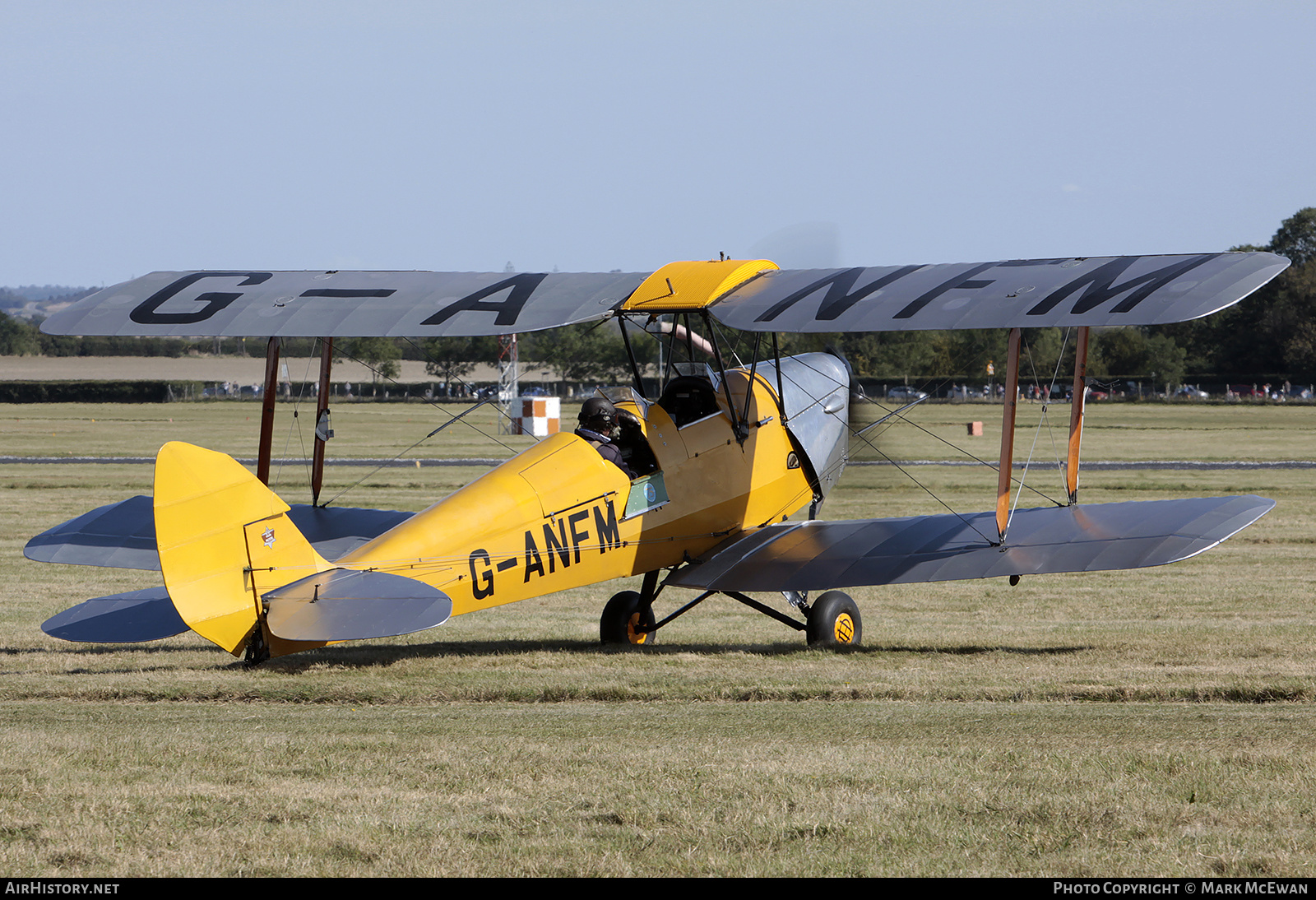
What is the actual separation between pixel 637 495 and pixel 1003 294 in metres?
2.93

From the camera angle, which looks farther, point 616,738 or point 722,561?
point 722,561

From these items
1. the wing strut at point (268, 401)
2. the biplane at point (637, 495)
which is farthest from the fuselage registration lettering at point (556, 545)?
the wing strut at point (268, 401)

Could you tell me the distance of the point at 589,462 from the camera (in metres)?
9.33

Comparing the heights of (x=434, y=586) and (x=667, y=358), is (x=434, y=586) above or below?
below

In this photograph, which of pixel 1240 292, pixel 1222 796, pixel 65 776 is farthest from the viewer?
pixel 1240 292

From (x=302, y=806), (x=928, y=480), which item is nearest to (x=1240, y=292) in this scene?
(x=302, y=806)

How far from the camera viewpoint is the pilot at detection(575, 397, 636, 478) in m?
9.45

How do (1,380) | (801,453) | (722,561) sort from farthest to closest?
1. (1,380)
2. (801,453)
3. (722,561)

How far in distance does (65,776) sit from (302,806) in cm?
123

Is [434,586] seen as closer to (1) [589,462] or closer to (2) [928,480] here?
(1) [589,462]

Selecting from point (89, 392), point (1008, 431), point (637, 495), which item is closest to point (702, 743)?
point (637, 495)

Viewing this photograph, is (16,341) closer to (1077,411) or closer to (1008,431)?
(1077,411)

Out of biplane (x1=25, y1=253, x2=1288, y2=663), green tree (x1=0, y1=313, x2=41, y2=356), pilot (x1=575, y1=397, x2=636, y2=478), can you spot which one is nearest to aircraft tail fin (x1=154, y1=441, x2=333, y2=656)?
biplane (x1=25, y1=253, x2=1288, y2=663)

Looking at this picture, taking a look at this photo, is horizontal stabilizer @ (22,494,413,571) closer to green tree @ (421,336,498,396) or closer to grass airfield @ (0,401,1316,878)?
grass airfield @ (0,401,1316,878)
